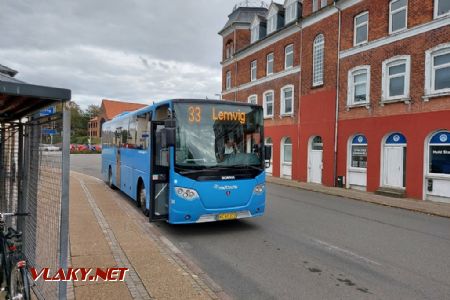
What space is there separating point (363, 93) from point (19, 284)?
1786cm

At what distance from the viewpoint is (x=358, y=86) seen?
738 inches

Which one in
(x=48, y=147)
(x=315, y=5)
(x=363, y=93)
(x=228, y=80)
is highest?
(x=315, y=5)

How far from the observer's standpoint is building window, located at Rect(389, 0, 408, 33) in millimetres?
16253

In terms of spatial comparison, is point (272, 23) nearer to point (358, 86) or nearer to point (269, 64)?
point (269, 64)

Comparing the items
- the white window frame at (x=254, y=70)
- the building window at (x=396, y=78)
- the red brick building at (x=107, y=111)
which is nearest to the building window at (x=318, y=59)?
the building window at (x=396, y=78)

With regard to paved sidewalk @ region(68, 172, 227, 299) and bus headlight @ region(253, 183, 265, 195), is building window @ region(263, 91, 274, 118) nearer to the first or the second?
paved sidewalk @ region(68, 172, 227, 299)

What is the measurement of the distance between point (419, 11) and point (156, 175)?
13.9 m

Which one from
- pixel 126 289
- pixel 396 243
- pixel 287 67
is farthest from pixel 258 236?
pixel 287 67

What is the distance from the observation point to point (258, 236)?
26.5 ft

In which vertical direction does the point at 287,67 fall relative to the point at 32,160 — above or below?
above

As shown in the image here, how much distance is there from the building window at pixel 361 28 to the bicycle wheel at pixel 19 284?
726 inches

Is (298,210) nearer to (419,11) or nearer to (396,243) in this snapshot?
(396,243)

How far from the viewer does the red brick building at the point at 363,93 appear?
14977 millimetres

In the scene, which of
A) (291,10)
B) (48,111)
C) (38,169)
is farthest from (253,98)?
(48,111)
